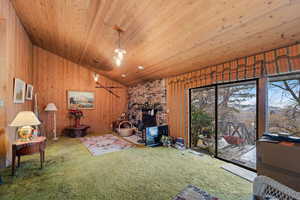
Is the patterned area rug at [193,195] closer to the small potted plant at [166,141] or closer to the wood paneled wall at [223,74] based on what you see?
the wood paneled wall at [223,74]

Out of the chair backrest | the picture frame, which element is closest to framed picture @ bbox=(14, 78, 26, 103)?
the picture frame

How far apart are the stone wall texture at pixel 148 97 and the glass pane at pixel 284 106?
293 cm

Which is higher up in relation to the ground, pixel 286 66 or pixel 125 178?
pixel 286 66

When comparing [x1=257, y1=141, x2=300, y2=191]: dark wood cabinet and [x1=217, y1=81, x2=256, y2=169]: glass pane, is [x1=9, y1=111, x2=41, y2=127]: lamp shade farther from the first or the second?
[x1=217, y1=81, x2=256, y2=169]: glass pane

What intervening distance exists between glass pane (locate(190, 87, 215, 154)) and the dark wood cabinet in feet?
6.15

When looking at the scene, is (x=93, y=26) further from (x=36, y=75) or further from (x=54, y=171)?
(x=36, y=75)

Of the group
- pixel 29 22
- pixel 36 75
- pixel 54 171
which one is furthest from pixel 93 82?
pixel 54 171

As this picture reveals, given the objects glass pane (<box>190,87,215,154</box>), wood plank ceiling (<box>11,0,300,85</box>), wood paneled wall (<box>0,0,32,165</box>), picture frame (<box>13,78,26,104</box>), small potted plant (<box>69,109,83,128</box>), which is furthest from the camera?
small potted plant (<box>69,109,83,128</box>)

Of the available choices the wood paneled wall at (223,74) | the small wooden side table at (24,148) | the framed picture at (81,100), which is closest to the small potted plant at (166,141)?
the wood paneled wall at (223,74)

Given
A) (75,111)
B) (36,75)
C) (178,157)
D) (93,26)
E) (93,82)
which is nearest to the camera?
(93,26)

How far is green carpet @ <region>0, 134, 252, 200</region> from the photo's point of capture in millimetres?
1966

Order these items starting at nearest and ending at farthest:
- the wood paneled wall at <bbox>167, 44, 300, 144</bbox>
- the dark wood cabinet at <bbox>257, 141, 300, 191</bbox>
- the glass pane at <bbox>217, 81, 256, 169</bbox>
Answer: the dark wood cabinet at <bbox>257, 141, 300, 191</bbox> < the wood paneled wall at <bbox>167, 44, 300, 144</bbox> < the glass pane at <bbox>217, 81, 256, 169</bbox>

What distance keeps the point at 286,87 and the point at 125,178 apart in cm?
347

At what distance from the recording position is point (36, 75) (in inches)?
205
